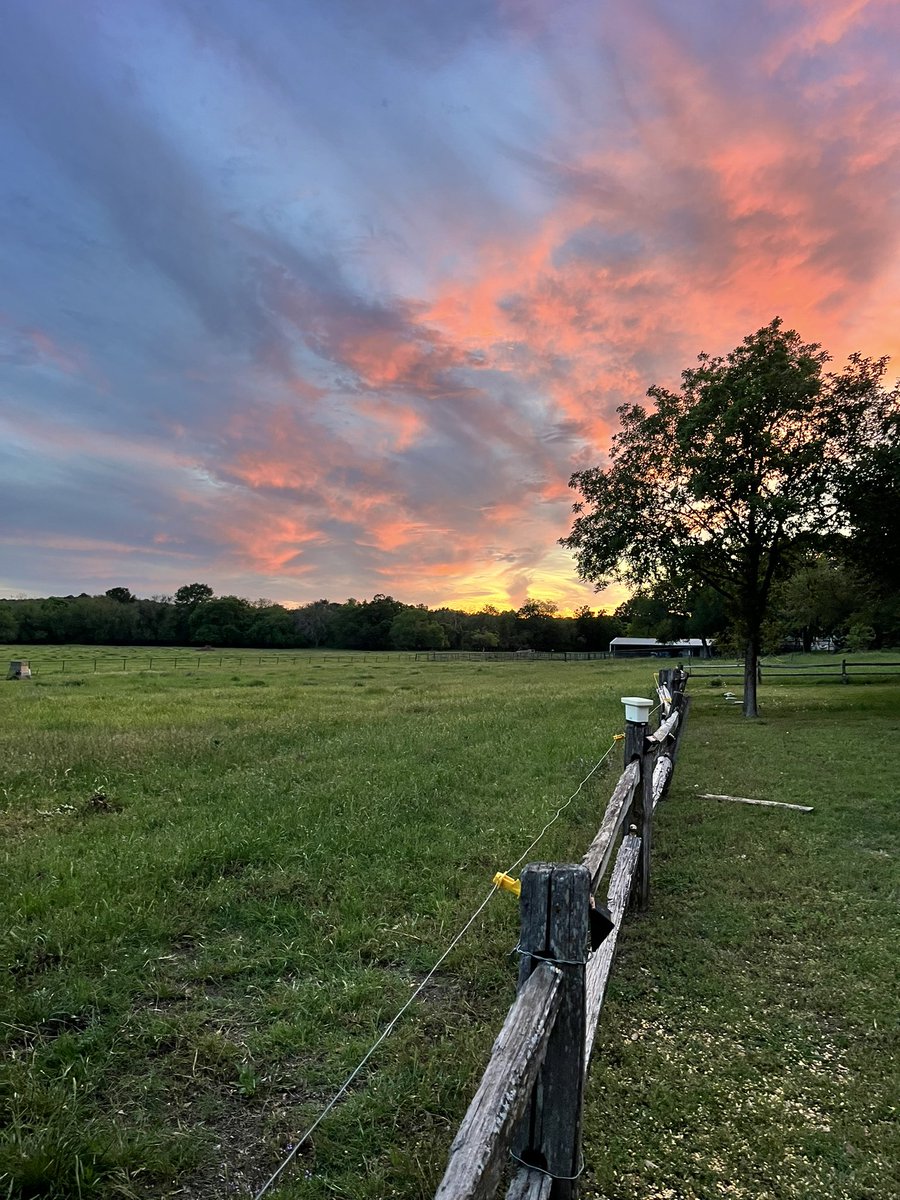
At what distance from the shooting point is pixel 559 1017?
222 centimetres

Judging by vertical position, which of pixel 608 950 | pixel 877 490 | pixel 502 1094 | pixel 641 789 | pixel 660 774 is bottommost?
pixel 608 950

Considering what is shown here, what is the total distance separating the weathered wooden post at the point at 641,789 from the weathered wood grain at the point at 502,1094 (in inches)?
140

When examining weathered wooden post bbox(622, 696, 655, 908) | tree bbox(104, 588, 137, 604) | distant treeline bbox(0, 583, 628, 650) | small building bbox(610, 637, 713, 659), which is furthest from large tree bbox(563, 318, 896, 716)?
tree bbox(104, 588, 137, 604)

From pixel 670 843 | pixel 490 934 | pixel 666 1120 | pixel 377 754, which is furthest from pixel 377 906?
pixel 377 754

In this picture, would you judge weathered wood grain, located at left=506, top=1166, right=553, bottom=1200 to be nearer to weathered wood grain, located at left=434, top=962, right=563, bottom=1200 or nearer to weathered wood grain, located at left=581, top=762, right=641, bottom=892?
weathered wood grain, located at left=434, top=962, right=563, bottom=1200

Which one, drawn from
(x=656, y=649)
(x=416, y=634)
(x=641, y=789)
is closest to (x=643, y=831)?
(x=641, y=789)

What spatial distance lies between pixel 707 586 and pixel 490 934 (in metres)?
19.0

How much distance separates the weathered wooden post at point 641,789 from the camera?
17.8ft

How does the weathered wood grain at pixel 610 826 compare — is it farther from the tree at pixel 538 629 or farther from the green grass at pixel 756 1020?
the tree at pixel 538 629

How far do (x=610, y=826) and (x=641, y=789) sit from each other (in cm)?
151

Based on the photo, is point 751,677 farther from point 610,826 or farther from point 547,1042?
point 547,1042

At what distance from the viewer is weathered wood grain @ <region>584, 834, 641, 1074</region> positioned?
10.3 feet

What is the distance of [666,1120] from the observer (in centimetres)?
299

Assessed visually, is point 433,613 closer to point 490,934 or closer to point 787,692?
point 787,692
